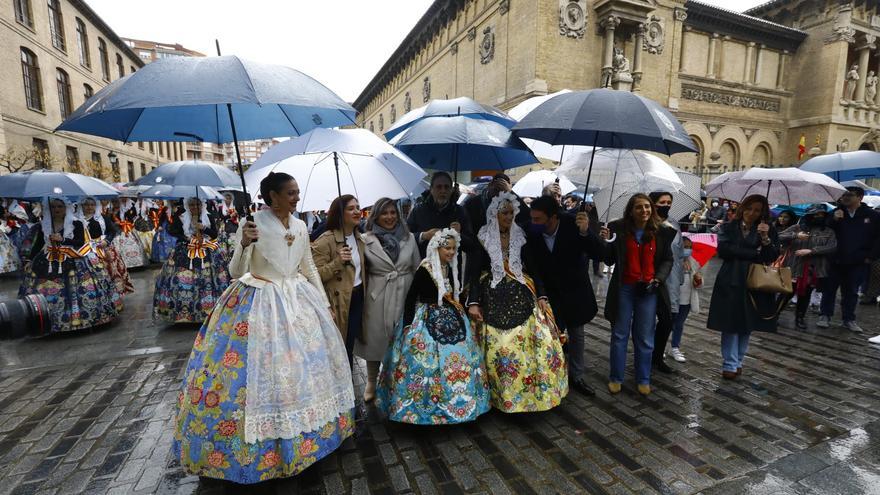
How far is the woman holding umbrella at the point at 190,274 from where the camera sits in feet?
20.8

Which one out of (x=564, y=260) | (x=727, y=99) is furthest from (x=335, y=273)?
(x=727, y=99)

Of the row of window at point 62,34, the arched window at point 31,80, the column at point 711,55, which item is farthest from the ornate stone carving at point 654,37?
the arched window at point 31,80

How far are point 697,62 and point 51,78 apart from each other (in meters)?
33.6

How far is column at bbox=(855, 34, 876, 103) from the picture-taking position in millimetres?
25156

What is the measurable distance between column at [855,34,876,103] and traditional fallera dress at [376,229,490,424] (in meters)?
35.7

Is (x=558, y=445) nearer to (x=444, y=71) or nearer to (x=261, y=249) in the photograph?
(x=261, y=249)

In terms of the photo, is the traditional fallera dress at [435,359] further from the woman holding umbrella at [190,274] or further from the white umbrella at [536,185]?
the white umbrella at [536,185]

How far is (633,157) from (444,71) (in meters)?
22.8

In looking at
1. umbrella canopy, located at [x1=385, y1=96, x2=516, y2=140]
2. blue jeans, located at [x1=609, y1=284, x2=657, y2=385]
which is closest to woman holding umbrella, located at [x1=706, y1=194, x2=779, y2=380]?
blue jeans, located at [x1=609, y1=284, x2=657, y2=385]

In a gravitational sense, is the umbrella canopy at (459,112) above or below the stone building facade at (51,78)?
below

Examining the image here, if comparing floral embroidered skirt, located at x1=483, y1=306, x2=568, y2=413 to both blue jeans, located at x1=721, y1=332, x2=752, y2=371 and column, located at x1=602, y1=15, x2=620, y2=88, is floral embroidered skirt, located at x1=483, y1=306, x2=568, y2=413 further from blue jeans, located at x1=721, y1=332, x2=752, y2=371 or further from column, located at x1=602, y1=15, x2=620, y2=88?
column, located at x1=602, y1=15, x2=620, y2=88

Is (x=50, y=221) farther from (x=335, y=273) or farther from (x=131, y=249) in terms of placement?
(x=131, y=249)

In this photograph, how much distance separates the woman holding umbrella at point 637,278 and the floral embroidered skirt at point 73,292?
7056 millimetres

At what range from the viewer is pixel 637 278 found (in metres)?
3.88
